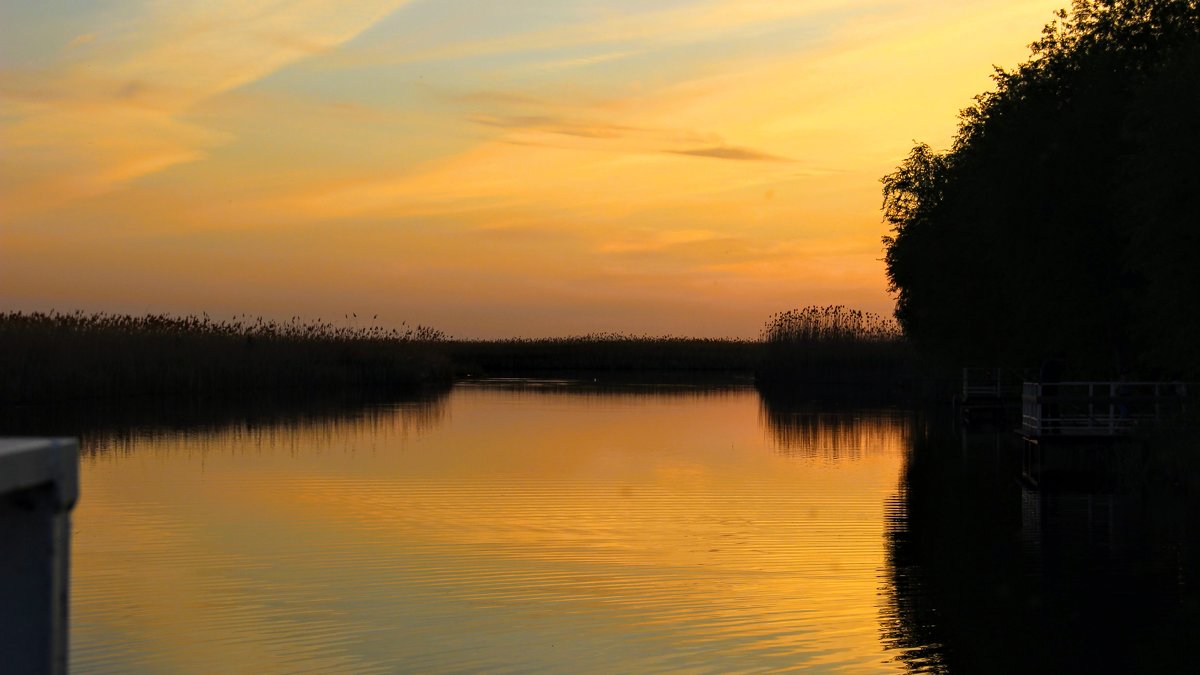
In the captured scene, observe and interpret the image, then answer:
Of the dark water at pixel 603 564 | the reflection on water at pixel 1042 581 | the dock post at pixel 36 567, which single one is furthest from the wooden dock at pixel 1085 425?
the dock post at pixel 36 567

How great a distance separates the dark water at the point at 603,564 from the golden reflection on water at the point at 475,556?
41 mm

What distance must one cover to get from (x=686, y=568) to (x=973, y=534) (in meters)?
4.35

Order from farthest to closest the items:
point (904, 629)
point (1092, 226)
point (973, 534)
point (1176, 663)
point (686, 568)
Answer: point (1092, 226) < point (973, 534) < point (686, 568) < point (904, 629) < point (1176, 663)

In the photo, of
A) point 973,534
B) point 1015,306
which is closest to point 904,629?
point 973,534

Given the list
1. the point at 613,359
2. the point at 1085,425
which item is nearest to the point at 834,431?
the point at 1085,425

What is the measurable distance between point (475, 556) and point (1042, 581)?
5.19 m

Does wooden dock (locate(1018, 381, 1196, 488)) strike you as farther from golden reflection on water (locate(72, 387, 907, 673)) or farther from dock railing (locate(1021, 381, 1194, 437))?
golden reflection on water (locate(72, 387, 907, 673))

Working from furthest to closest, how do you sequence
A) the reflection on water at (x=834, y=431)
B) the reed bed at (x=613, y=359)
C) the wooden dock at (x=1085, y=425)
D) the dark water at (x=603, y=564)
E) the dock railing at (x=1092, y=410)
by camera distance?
the reed bed at (x=613, y=359) → the reflection on water at (x=834, y=431) → the dock railing at (x=1092, y=410) → the wooden dock at (x=1085, y=425) → the dark water at (x=603, y=564)

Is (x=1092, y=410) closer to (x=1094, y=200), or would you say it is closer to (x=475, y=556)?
(x=1094, y=200)

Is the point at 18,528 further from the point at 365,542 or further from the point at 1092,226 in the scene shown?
the point at 1092,226

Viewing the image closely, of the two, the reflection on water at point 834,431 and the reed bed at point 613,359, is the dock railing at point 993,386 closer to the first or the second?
the reflection on water at point 834,431

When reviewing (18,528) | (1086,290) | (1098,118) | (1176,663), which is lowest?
(1176,663)

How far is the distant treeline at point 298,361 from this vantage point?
120 feet

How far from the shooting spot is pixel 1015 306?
3180 cm
